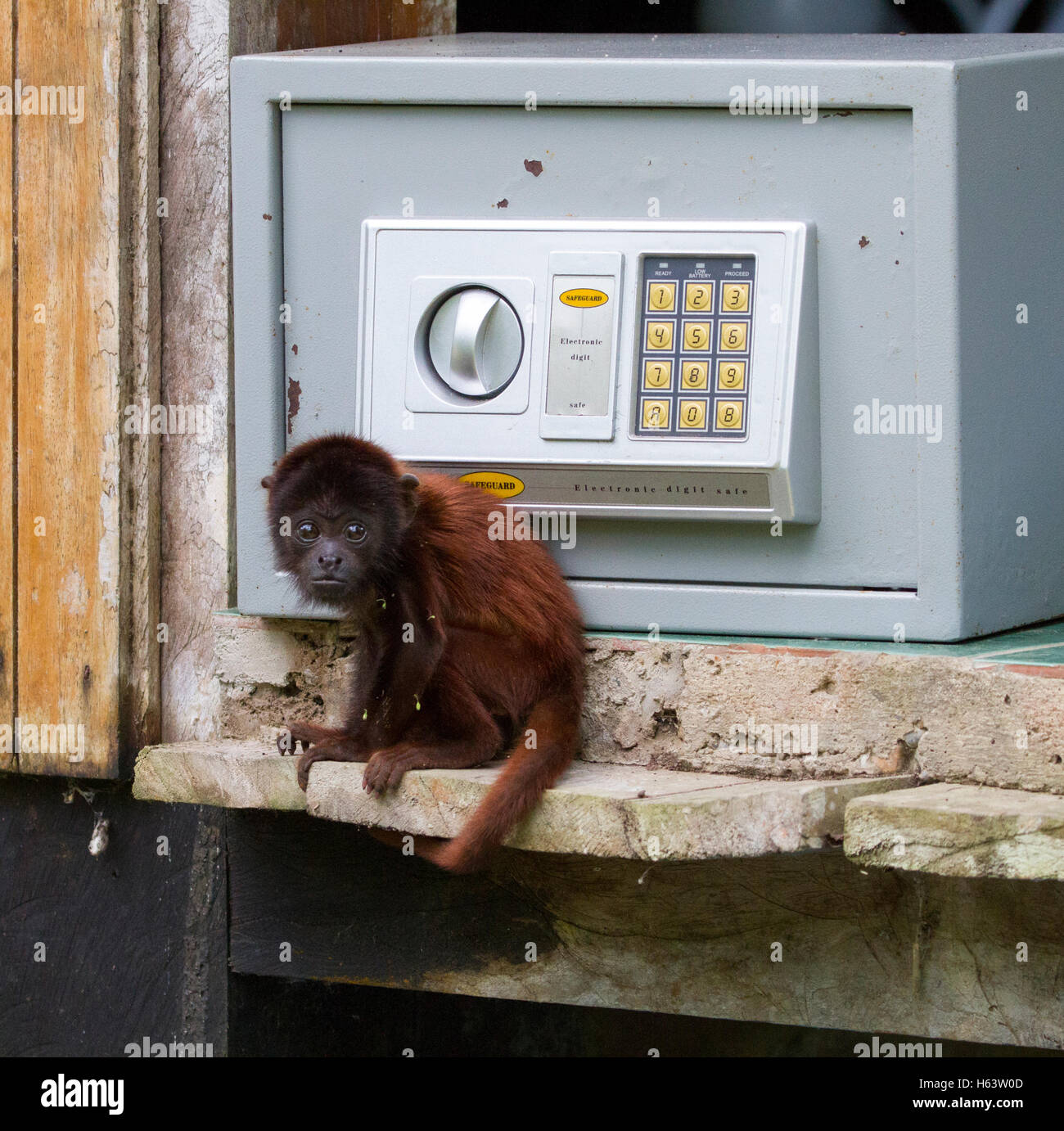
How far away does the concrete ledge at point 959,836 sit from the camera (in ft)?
6.66

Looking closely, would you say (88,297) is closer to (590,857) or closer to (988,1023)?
(590,857)

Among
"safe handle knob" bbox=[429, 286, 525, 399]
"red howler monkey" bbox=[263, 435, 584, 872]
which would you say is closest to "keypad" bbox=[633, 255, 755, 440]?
"safe handle knob" bbox=[429, 286, 525, 399]

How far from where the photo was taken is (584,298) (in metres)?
2.65

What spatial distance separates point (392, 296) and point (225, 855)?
3.93ft

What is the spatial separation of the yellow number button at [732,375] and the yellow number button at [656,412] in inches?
3.9

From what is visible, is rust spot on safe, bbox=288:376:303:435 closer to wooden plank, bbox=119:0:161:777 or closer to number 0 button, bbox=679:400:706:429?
wooden plank, bbox=119:0:161:777

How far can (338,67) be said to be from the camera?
9.11 ft

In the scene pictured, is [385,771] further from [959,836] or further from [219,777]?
[959,836]

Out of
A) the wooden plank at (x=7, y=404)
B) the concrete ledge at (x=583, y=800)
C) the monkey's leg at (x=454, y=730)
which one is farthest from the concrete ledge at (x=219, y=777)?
the wooden plank at (x=7, y=404)

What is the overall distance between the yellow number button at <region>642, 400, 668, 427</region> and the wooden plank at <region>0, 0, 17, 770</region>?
1.30m

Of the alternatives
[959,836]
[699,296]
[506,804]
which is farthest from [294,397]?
[959,836]

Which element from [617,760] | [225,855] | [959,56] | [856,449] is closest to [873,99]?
[959,56]

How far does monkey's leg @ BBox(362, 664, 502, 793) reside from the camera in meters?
2.56

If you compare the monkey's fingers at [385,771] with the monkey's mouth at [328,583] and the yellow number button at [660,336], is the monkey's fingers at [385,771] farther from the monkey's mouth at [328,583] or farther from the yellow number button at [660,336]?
the yellow number button at [660,336]
